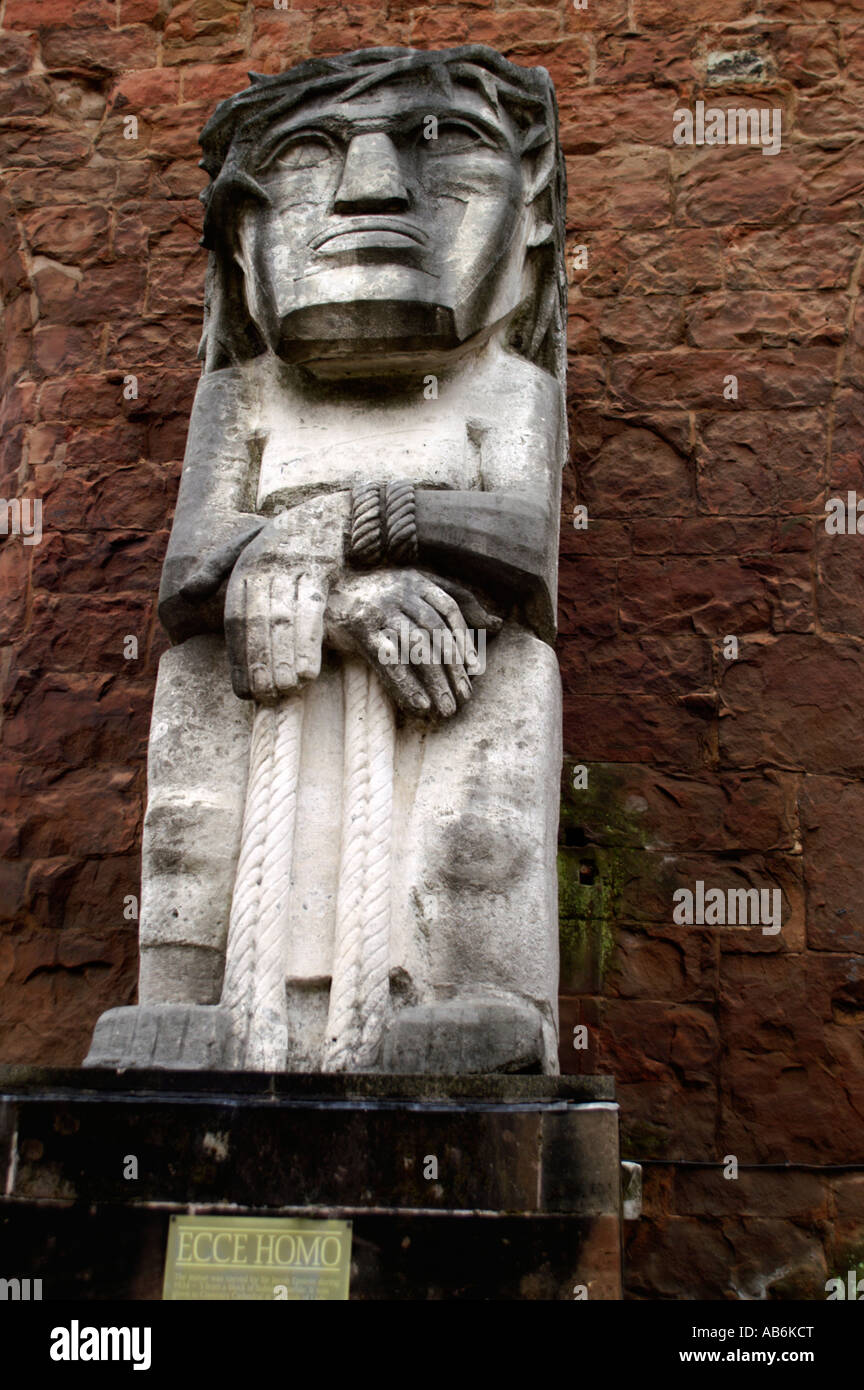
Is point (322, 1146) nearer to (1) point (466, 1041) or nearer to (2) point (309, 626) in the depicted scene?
(1) point (466, 1041)

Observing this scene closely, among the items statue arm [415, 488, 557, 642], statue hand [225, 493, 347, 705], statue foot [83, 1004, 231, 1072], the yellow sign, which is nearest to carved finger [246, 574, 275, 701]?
statue hand [225, 493, 347, 705]

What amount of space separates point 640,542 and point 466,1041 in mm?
2809

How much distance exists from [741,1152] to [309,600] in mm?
2279

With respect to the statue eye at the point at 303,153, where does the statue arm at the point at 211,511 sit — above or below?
below

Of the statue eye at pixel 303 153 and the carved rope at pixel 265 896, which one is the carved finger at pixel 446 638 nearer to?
the carved rope at pixel 265 896

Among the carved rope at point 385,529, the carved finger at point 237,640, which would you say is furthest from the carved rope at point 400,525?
the carved finger at point 237,640

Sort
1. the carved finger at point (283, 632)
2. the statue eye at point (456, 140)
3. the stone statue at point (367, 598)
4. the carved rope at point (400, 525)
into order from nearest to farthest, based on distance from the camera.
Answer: the stone statue at point (367, 598)
the carved finger at point (283, 632)
the carved rope at point (400, 525)
the statue eye at point (456, 140)

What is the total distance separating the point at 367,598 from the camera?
3.53 meters

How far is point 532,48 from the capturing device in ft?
21.0

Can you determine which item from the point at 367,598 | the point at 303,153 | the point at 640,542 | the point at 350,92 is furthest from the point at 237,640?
the point at 640,542

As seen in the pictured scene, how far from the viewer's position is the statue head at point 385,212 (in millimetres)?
3814

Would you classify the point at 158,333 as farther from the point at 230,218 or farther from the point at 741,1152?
the point at 741,1152

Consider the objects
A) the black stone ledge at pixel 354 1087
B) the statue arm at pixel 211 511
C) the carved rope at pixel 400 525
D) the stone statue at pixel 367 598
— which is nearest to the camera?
the black stone ledge at pixel 354 1087

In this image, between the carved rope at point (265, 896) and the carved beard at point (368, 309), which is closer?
the carved rope at point (265, 896)
